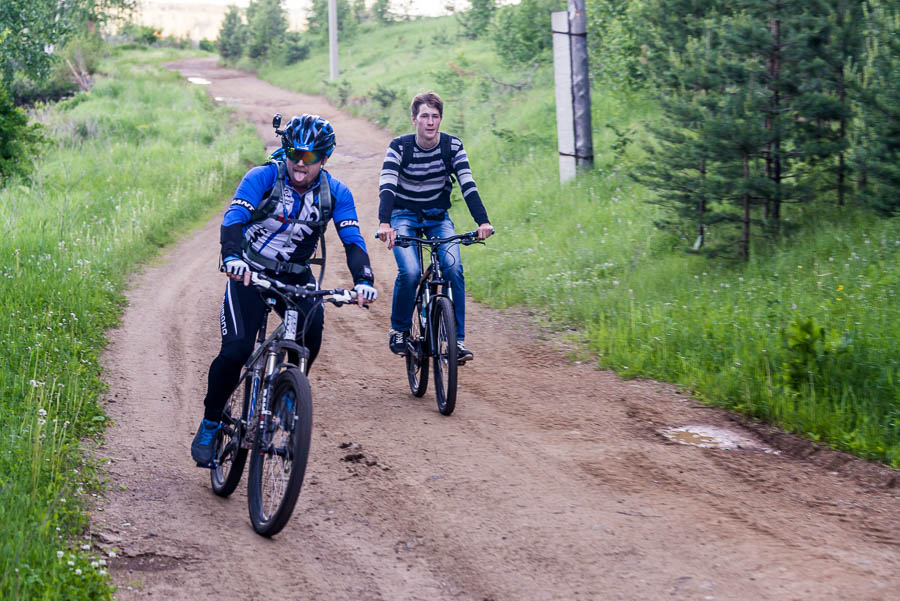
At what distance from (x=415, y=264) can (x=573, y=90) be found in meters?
8.21

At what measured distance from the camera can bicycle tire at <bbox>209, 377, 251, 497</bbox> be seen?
5215 mm

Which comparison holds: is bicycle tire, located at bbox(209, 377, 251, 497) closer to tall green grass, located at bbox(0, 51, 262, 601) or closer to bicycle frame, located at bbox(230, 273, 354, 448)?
bicycle frame, located at bbox(230, 273, 354, 448)

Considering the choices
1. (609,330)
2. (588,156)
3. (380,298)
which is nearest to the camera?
(609,330)

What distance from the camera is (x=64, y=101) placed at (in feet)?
108

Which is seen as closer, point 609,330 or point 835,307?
point 835,307

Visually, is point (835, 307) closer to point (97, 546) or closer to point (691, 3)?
point (97, 546)

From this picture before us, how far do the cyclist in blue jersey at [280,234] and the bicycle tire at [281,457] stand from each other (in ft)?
1.43

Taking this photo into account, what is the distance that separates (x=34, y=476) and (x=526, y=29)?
894 inches

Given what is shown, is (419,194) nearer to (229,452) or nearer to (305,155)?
(305,155)

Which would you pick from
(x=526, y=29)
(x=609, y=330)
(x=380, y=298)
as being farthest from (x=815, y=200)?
(x=526, y=29)

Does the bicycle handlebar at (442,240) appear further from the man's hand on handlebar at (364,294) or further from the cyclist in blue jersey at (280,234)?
the man's hand on handlebar at (364,294)

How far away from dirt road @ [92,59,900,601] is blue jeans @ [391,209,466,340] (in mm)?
714

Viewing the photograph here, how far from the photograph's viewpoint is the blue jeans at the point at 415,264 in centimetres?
750

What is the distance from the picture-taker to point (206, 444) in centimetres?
561
